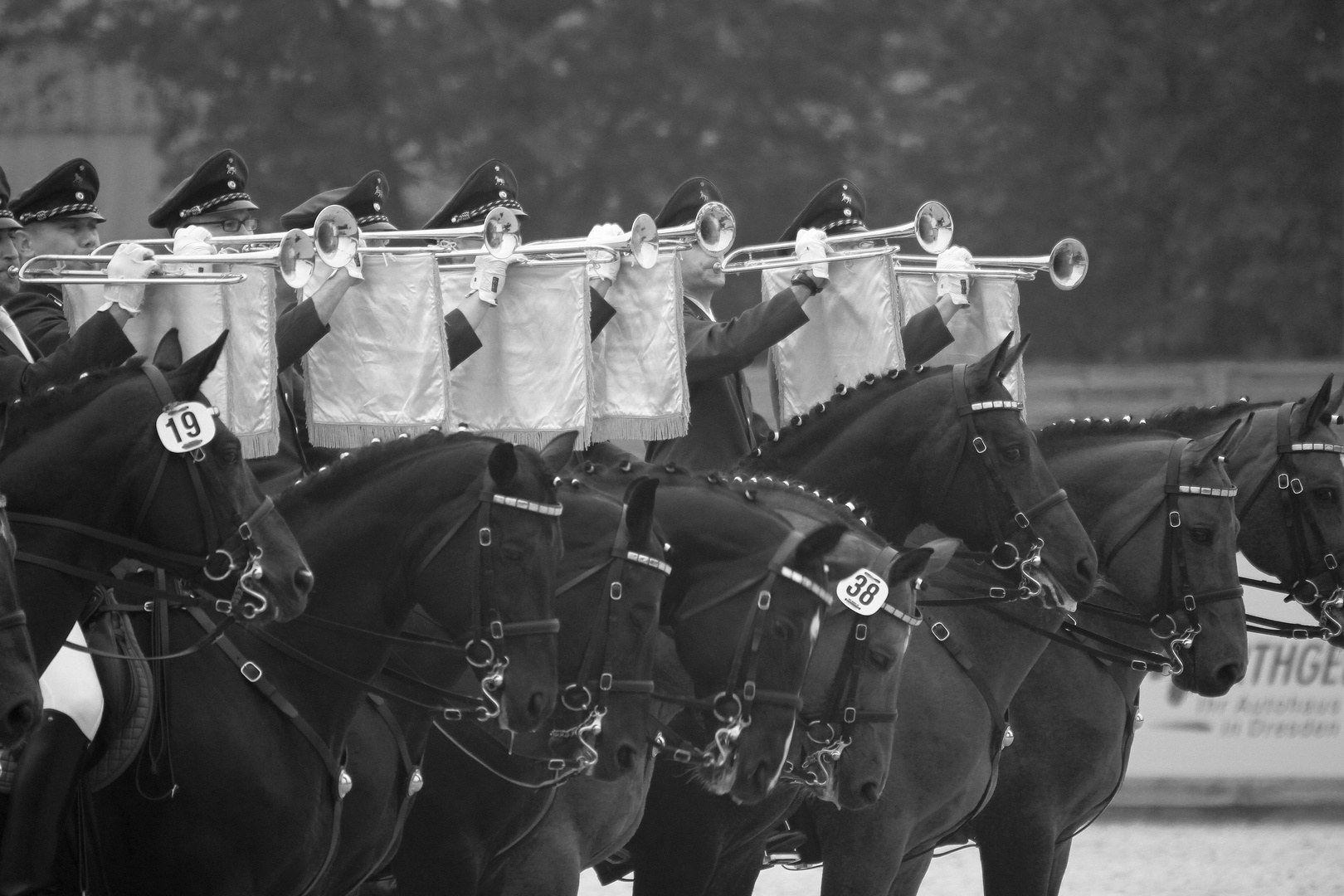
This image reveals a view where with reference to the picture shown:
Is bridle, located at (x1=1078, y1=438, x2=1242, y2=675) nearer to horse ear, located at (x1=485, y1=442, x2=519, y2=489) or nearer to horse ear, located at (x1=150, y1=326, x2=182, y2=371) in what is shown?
horse ear, located at (x1=485, y1=442, x2=519, y2=489)

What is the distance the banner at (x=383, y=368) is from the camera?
6.98 metres

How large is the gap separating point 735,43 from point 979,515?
15213 mm

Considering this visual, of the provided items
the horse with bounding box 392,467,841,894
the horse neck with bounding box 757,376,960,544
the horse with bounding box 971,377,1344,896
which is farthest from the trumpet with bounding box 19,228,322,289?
the horse with bounding box 971,377,1344,896

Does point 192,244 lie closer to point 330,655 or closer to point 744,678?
point 330,655

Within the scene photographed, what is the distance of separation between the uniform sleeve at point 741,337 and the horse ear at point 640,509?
1518 millimetres

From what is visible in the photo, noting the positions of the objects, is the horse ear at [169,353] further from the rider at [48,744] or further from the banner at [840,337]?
the banner at [840,337]

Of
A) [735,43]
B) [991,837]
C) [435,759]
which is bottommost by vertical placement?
[991,837]

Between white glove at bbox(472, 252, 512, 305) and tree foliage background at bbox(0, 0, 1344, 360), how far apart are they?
13761 millimetres

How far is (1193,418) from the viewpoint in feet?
29.7

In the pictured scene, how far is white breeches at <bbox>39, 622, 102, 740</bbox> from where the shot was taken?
5.30m

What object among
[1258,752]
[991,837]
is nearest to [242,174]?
[991,837]

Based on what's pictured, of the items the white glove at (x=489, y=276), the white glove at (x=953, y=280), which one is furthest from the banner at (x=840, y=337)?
the white glove at (x=489, y=276)

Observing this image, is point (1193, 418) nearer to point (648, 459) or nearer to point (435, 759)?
point (648, 459)

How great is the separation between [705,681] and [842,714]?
450mm
